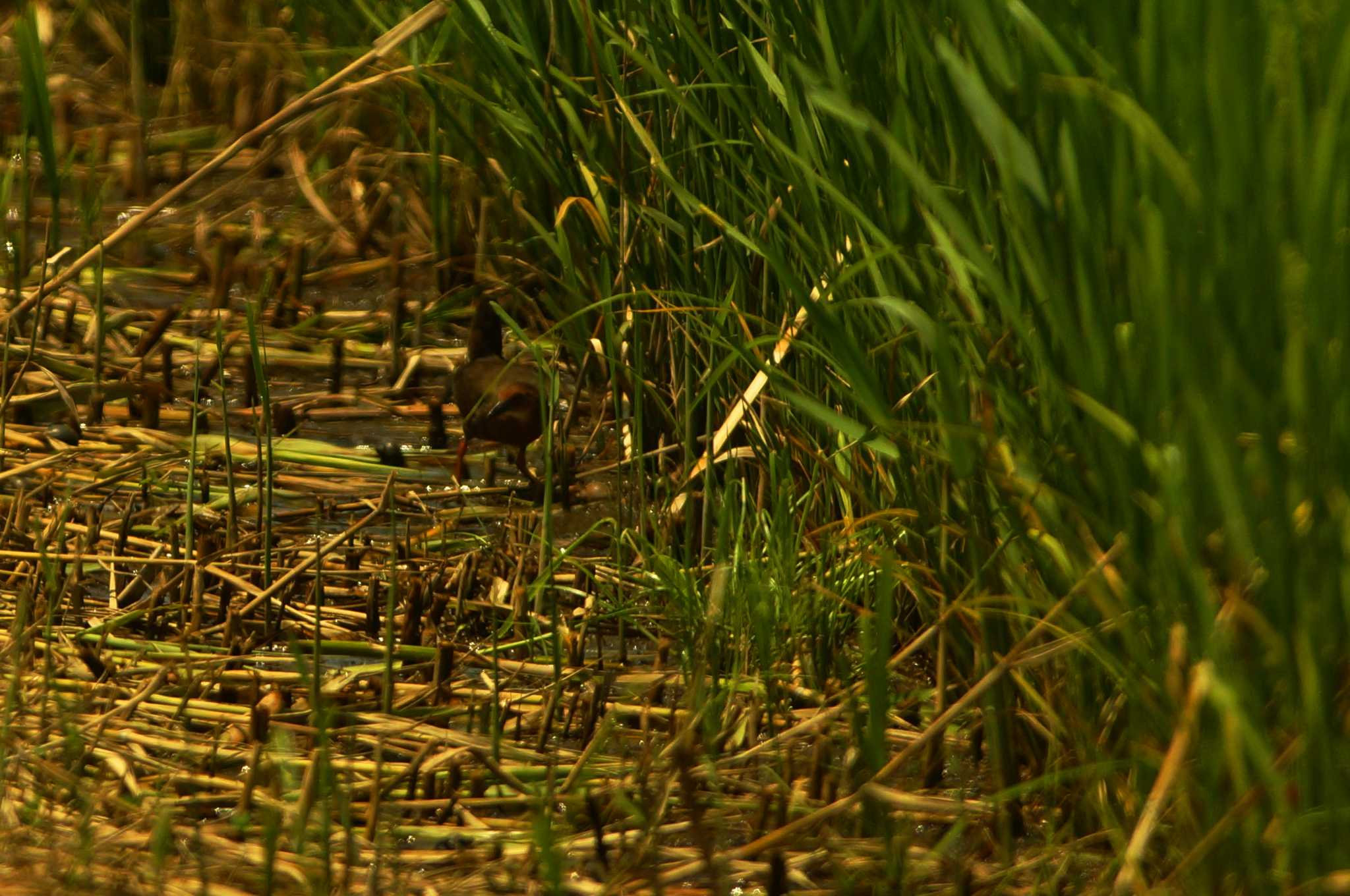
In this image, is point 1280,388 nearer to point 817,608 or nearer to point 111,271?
point 817,608

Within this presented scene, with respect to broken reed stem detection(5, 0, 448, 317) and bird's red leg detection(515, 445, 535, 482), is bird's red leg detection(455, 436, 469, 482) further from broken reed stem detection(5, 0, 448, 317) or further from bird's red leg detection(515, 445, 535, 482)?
broken reed stem detection(5, 0, 448, 317)

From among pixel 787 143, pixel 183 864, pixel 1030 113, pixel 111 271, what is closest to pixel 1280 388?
pixel 1030 113

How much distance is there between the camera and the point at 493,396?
11.6 feet

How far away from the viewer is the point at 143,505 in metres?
3.27

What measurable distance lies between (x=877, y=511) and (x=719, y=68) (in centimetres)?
63

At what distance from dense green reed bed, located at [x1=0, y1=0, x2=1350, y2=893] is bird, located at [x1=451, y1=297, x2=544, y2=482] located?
0.26 feet

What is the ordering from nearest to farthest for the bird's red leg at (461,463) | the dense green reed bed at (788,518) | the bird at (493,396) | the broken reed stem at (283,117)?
the dense green reed bed at (788,518), the broken reed stem at (283,117), the bird at (493,396), the bird's red leg at (461,463)

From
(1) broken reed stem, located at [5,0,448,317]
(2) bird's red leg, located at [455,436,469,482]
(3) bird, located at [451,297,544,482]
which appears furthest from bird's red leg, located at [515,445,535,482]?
(1) broken reed stem, located at [5,0,448,317]

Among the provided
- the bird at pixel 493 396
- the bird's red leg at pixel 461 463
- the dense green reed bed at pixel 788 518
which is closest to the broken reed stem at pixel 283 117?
the dense green reed bed at pixel 788 518

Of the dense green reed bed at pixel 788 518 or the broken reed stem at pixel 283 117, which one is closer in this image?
the dense green reed bed at pixel 788 518

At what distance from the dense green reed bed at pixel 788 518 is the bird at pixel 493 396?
3.1 inches

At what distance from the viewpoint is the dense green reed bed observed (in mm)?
1616

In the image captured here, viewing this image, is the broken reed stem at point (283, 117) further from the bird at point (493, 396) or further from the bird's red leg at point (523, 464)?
the bird's red leg at point (523, 464)

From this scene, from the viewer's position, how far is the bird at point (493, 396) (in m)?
3.40
